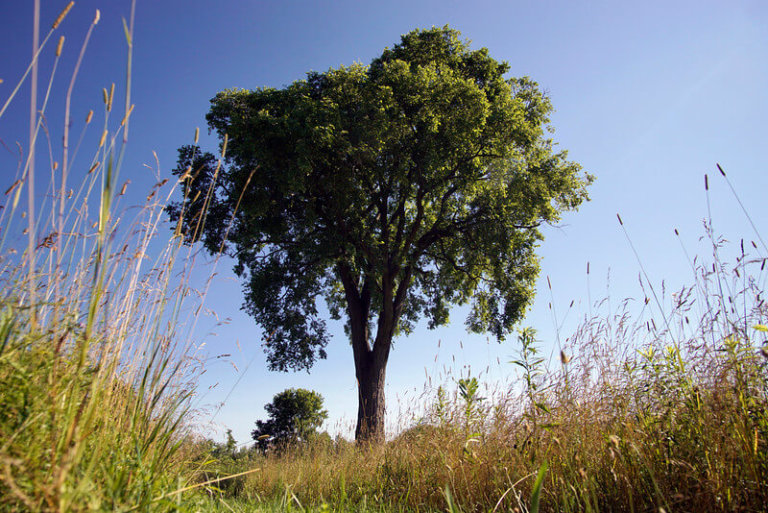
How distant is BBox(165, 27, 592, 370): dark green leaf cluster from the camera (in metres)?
10.5

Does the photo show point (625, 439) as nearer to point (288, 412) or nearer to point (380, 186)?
point (380, 186)

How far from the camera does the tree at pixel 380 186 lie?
34.4ft

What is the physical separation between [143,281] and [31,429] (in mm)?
1364

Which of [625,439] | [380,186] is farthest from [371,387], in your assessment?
[625,439]

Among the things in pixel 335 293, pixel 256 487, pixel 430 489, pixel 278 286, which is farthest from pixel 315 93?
pixel 430 489

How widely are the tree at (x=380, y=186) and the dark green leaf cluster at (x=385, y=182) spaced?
4cm

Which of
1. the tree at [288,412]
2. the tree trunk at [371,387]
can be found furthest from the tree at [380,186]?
the tree at [288,412]

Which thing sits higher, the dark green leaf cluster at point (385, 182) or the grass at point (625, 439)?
the dark green leaf cluster at point (385, 182)

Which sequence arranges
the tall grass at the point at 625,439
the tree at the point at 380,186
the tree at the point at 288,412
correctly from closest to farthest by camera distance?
1. the tall grass at the point at 625,439
2. the tree at the point at 380,186
3. the tree at the point at 288,412

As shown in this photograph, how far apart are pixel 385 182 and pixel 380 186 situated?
0.24m

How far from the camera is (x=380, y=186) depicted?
12359 mm

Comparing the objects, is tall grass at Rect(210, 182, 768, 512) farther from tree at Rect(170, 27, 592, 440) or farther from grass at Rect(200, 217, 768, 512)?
tree at Rect(170, 27, 592, 440)

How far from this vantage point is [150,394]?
2066mm

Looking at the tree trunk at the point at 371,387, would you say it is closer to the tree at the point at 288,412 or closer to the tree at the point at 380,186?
the tree at the point at 380,186
